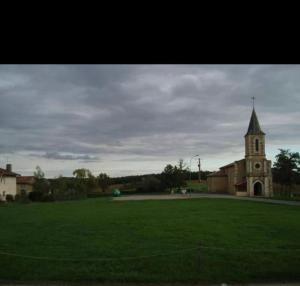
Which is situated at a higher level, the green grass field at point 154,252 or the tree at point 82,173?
the tree at point 82,173

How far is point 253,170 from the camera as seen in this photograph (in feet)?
267

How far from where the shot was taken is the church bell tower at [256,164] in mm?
80188

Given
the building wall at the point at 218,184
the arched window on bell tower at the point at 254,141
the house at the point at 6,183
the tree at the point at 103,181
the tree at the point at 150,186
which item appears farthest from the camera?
the tree at the point at 103,181

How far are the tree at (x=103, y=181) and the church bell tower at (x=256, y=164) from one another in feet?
→ 108

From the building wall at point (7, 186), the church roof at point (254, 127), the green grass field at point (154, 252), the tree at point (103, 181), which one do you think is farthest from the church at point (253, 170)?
the green grass field at point (154, 252)

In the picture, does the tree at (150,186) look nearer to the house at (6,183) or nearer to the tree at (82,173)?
the tree at (82,173)

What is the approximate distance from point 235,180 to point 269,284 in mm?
78490

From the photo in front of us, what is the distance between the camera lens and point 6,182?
72.1 meters

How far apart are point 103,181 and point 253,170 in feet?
114

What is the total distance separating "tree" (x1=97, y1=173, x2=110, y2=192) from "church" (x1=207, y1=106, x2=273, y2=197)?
1067 inches

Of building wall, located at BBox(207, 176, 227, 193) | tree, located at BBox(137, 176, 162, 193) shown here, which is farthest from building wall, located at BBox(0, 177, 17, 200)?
building wall, located at BBox(207, 176, 227, 193)
